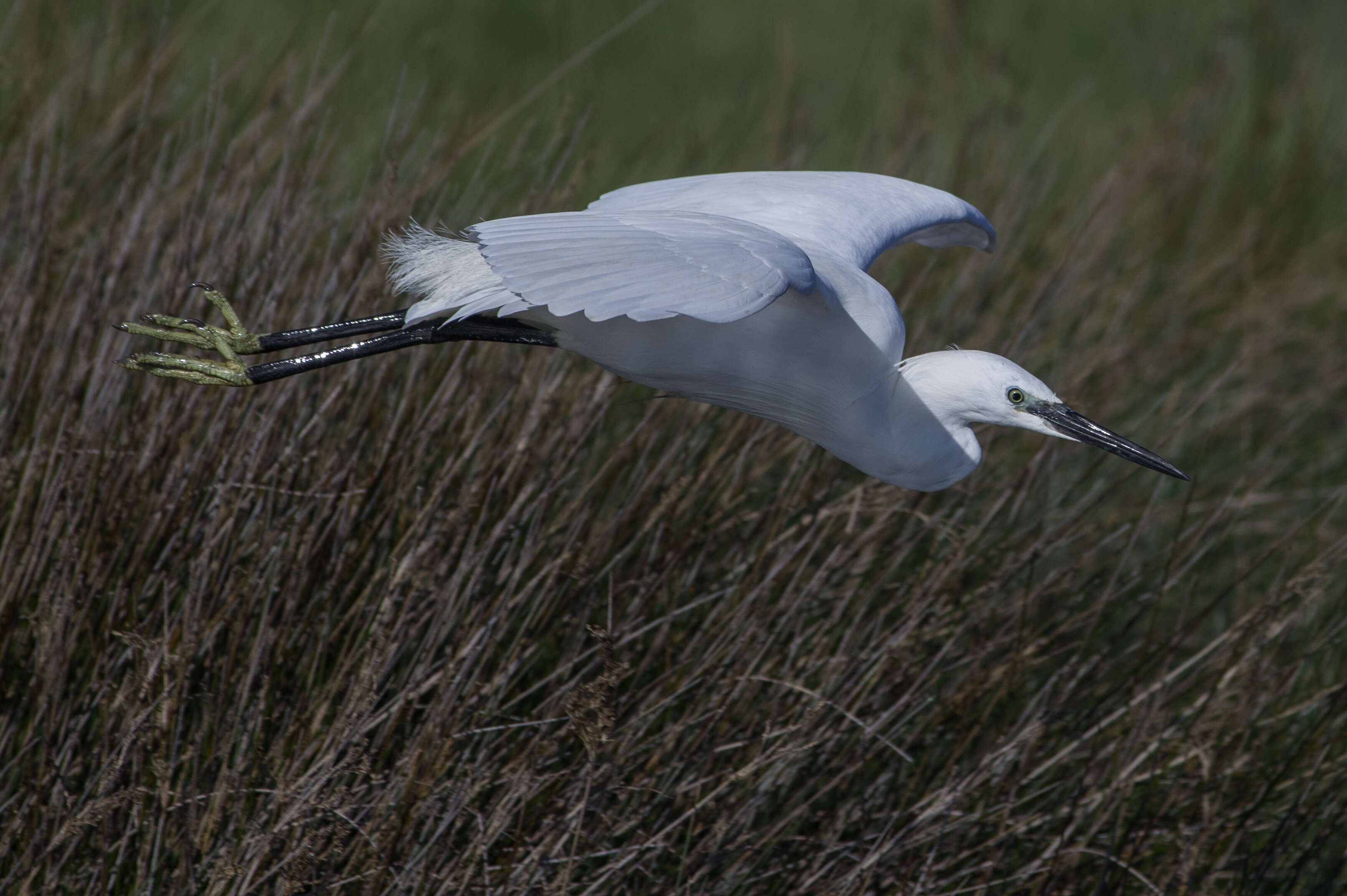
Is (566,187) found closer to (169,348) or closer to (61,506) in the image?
(169,348)

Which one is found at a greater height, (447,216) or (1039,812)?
(447,216)

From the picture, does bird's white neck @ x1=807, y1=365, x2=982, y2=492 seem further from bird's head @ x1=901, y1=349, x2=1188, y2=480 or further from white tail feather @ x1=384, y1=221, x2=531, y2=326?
white tail feather @ x1=384, y1=221, x2=531, y2=326

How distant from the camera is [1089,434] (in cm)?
173

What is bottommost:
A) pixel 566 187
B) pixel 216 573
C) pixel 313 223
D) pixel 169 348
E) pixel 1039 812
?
pixel 1039 812

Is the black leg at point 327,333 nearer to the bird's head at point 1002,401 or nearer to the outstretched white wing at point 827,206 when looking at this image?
the outstretched white wing at point 827,206

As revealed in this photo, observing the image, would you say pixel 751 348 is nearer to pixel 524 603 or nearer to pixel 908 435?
pixel 908 435

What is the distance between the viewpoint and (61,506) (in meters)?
1.77

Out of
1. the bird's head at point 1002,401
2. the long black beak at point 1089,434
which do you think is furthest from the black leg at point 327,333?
the long black beak at point 1089,434

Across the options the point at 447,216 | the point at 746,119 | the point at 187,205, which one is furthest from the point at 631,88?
the point at 187,205

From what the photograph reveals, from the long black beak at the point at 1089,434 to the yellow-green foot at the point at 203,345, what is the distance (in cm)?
113

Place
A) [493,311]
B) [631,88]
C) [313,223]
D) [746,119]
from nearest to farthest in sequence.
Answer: [493,311] → [313,223] → [746,119] → [631,88]

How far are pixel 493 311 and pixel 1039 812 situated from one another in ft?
4.02

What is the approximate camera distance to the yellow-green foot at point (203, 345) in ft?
5.86

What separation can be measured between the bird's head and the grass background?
0.30m
